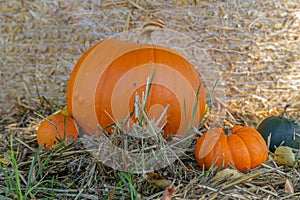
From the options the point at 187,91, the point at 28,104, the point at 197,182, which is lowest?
the point at 28,104

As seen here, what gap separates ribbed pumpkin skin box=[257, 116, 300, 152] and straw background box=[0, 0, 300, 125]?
1.91 feet

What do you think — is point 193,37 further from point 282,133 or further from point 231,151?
point 231,151

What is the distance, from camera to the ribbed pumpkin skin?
2107 millimetres

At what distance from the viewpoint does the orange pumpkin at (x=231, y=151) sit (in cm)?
169

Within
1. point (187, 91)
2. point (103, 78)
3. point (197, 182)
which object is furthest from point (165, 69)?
point (197, 182)

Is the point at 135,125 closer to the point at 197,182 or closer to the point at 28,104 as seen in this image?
the point at 197,182

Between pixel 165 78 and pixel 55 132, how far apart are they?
61 cm

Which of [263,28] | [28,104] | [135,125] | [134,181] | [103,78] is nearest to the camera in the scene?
[134,181]

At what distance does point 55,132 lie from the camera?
193 cm

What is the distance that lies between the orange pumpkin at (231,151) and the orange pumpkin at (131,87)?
0.81 ft

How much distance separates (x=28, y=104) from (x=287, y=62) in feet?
6.34

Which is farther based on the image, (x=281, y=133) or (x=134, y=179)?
(x=281, y=133)

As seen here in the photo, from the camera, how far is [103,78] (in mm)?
2025

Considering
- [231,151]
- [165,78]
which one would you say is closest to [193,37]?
[165,78]
